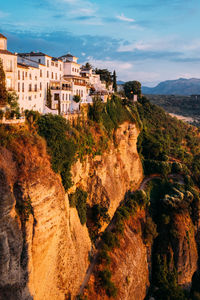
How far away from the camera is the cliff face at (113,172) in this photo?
2669cm

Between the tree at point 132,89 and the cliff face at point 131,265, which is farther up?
the tree at point 132,89

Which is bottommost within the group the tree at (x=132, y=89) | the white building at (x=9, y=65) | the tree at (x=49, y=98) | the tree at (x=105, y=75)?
the tree at (x=49, y=98)

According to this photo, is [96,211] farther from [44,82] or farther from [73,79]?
[73,79]

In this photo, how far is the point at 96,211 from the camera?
26.6 m

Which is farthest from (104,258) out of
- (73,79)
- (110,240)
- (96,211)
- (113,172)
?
(73,79)

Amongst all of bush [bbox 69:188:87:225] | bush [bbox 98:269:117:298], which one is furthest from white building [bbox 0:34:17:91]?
bush [bbox 98:269:117:298]

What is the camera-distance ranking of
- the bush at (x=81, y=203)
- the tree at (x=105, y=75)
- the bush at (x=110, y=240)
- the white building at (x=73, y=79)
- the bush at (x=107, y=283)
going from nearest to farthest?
the bush at (x=107, y=283), the bush at (x=81, y=203), the bush at (x=110, y=240), the white building at (x=73, y=79), the tree at (x=105, y=75)

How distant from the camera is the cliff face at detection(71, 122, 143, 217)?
2669 centimetres

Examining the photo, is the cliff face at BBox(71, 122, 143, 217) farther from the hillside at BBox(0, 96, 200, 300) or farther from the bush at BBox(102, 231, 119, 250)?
the bush at BBox(102, 231, 119, 250)

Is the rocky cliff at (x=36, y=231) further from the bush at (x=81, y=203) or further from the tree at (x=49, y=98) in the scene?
the tree at (x=49, y=98)

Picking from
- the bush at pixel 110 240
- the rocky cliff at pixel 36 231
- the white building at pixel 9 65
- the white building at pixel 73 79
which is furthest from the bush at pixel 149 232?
the white building at pixel 9 65

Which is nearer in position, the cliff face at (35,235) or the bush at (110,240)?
the cliff face at (35,235)

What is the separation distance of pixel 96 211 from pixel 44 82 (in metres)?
16.7

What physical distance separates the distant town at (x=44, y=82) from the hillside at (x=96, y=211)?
3.91 m
